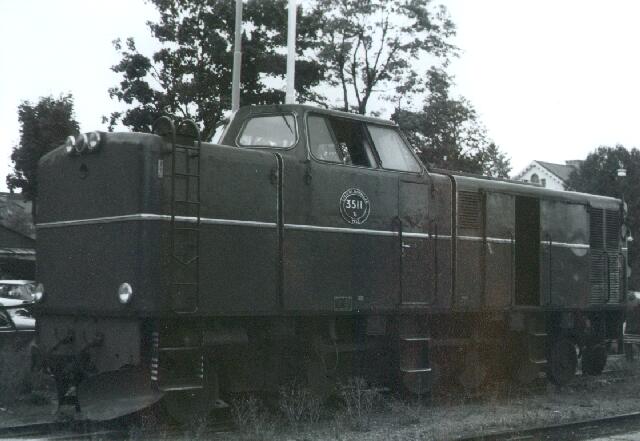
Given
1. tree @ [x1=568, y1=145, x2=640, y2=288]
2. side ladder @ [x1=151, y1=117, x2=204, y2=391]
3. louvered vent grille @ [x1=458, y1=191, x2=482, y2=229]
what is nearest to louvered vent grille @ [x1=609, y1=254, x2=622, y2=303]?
louvered vent grille @ [x1=458, y1=191, x2=482, y2=229]

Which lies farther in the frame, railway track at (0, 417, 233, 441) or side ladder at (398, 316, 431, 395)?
side ladder at (398, 316, 431, 395)

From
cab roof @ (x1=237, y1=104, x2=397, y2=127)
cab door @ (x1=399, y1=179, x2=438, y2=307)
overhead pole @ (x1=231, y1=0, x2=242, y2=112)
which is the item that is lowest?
cab door @ (x1=399, y1=179, x2=438, y2=307)

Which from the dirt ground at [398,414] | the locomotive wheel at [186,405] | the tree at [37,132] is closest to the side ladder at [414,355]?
the dirt ground at [398,414]

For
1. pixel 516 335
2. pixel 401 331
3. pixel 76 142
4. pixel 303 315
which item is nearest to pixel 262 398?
pixel 303 315

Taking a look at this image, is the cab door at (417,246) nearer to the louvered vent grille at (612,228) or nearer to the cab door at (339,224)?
the cab door at (339,224)

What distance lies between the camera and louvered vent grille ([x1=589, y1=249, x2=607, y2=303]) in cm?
1552

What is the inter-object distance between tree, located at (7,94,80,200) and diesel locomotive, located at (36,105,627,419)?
2116cm

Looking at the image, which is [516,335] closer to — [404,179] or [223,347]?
[404,179]

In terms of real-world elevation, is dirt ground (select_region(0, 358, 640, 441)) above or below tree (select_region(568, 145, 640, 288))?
below

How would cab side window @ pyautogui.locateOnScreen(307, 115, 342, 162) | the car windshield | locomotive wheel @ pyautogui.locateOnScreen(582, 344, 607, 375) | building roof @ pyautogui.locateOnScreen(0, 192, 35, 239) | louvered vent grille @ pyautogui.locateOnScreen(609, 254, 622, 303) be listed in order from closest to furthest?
cab side window @ pyautogui.locateOnScreen(307, 115, 342, 162), locomotive wheel @ pyautogui.locateOnScreen(582, 344, 607, 375), louvered vent grille @ pyautogui.locateOnScreen(609, 254, 622, 303), the car windshield, building roof @ pyautogui.locateOnScreen(0, 192, 35, 239)

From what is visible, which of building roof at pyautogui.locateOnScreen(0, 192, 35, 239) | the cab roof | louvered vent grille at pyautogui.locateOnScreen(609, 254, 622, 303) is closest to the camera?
the cab roof

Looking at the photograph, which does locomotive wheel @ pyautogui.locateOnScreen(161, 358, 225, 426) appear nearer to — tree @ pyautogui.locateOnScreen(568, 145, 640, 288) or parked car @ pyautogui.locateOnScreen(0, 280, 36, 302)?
parked car @ pyautogui.locateOnScreen(0, 280, 36, 302)

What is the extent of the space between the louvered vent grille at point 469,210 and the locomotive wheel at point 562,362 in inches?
123

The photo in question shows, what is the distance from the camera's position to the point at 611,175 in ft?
175
